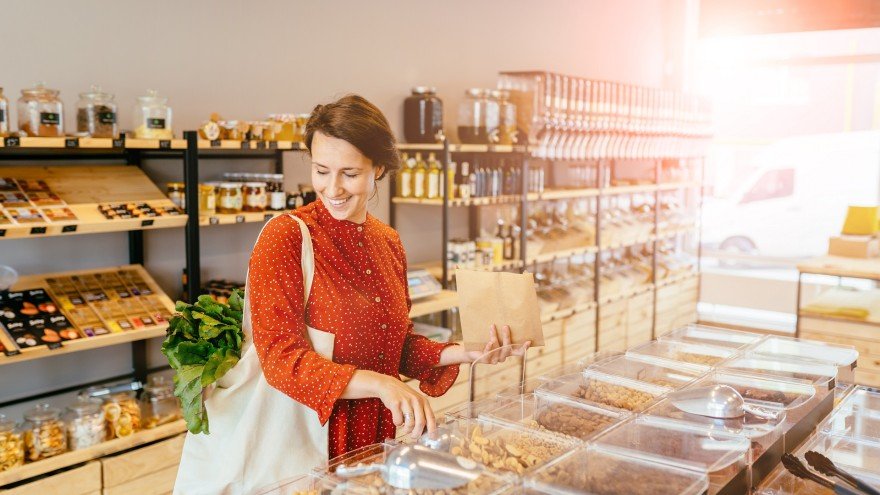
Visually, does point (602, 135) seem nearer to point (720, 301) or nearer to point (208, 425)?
point (720, 301)

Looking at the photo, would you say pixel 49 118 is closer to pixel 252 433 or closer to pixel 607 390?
pixel 252 433

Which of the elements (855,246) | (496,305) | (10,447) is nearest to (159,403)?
(10,447)

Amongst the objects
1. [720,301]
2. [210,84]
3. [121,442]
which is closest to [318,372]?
[121,442]

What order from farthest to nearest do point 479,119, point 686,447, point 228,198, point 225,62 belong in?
point 479,119
point 225,62
point 228,198
point 686,447

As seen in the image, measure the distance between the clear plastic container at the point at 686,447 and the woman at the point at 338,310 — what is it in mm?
319

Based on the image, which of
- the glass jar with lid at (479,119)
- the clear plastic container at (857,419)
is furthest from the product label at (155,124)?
the clear plastic container at (857,419)

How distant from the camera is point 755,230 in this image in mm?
8062

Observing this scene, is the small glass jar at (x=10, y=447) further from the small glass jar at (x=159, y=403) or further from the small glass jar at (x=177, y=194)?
the small glass jar at (x=177, y=194)

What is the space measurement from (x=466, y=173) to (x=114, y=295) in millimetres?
2185

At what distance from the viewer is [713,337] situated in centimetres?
276

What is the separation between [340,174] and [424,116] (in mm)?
2805

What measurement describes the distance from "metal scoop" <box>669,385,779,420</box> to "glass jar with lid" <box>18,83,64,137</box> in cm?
229

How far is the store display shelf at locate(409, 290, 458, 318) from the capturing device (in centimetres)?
420

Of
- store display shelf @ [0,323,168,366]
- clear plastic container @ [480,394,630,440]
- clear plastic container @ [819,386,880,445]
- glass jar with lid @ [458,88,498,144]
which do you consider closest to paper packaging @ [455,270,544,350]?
clear plastic container @ [480,394,630,440]
